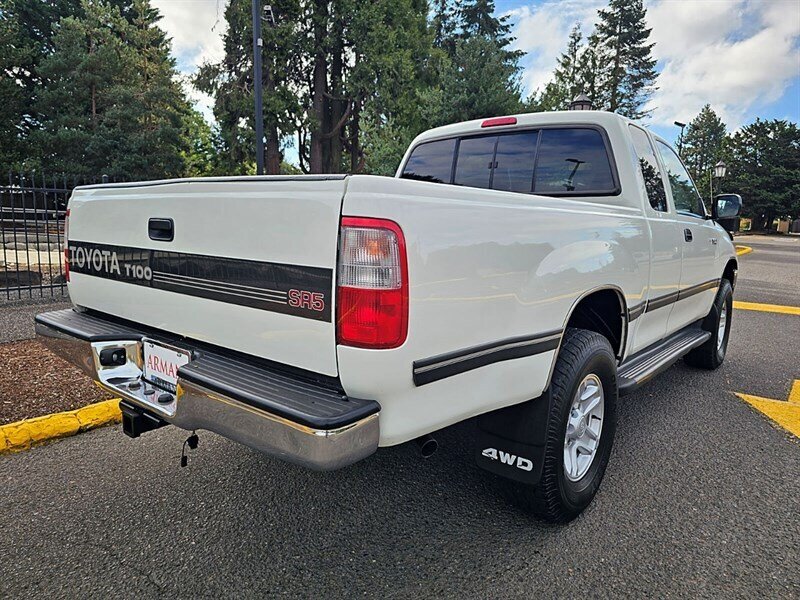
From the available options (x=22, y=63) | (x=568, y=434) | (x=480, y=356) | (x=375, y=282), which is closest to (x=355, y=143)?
(x=22, y=63)

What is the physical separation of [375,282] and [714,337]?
173 inches

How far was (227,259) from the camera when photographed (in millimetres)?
1958

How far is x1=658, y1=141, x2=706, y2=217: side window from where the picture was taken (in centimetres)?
384

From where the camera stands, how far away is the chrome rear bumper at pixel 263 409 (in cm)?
156

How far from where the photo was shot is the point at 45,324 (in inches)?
105

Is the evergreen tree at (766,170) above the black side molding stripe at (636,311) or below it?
above

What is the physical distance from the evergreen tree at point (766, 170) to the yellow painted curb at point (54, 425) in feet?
184

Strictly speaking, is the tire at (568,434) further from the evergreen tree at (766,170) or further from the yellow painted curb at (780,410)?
the evergreen tree at (766,170)

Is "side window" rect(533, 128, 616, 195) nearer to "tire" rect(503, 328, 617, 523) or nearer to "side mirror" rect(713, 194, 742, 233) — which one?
"tire" rect(503, 328, 617, 523)

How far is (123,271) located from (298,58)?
20299 millimetres

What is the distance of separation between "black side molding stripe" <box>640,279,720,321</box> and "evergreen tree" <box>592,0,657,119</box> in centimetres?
4714

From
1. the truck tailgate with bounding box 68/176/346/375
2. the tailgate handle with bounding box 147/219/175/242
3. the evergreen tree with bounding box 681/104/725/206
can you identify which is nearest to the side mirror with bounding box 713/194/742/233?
the truck tailgate with bounding box 68/176/346/375

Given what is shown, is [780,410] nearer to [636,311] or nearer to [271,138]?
[636,311]

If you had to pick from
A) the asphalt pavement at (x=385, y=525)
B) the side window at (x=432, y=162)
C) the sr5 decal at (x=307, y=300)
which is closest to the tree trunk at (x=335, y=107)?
the side window at (x=432, y=162)
